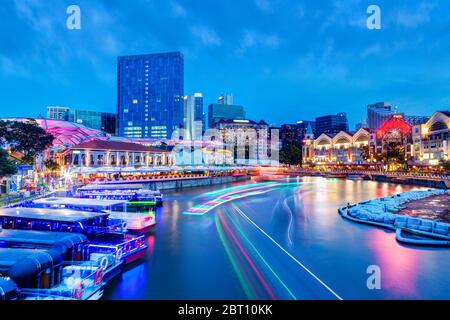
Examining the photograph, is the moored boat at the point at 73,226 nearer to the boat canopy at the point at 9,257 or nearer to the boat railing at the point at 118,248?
the boat railing at the point at 118,248

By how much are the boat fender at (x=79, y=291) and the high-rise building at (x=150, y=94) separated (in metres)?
183

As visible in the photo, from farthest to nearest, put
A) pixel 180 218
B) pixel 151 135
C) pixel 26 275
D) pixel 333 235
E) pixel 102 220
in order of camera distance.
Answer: pixel 151 135 < pixel 180 218 < pixel 333 235 < pixel 102 220 < pixel 26 275

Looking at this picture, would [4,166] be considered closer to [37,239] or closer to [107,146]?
[37,239]

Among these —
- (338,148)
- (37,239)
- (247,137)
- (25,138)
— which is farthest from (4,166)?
(247,137)

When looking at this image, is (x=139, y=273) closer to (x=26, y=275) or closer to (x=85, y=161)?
(x=26, y=275)

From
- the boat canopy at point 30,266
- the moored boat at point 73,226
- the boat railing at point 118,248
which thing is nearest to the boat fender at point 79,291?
the boat canopy at point 30,266

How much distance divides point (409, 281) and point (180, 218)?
69.0ft

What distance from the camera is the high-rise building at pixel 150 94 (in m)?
191

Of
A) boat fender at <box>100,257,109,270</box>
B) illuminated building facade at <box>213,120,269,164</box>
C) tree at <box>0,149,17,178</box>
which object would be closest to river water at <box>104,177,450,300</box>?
boat fender at <box>100,257,109,270</box>

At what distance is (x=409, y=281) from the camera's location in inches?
549

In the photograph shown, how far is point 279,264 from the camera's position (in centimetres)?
1595

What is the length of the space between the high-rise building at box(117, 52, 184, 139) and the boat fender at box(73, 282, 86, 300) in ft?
601

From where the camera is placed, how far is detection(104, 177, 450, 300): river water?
505 inches

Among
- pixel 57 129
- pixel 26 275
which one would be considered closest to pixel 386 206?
pixel 26 275
